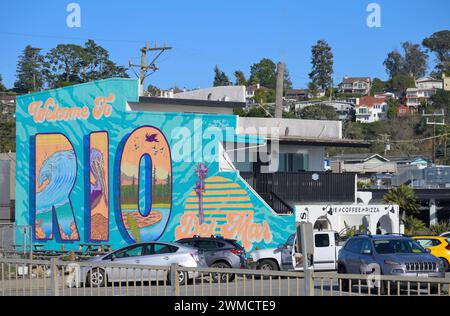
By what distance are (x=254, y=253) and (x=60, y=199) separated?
13019 millimetres

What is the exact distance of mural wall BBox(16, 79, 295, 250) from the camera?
34.4 metres

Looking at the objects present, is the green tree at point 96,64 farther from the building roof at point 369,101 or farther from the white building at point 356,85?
the white building at point 356,85

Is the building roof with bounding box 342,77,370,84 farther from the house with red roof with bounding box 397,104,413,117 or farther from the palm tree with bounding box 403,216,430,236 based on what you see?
the palm tree with bounding box 403,216,430,236

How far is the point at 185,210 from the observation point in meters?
34.9

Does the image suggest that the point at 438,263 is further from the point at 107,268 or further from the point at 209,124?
the point at 209,124

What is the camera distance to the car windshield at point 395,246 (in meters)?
20.6

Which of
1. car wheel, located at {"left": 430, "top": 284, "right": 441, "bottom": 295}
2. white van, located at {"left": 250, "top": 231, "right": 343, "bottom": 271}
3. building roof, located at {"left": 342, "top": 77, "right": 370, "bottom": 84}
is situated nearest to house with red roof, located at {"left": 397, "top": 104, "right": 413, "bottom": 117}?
building roof, located at {"left": 342, "top": 77, "right": 370, "bottom": 84}

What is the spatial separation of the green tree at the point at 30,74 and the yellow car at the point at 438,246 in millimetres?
87321

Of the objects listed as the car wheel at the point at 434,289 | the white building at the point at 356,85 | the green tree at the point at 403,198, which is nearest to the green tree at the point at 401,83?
the white building at the point at 356,85

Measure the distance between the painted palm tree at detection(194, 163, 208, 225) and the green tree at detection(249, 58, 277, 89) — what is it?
134 m

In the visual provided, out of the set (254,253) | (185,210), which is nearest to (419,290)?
(254,253)

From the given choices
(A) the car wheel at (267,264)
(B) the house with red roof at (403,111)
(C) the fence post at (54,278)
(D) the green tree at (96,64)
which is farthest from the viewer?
(B) the house with red roof at (403,111)

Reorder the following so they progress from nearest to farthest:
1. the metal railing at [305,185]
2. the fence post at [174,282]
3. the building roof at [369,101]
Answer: the fence post at [174,282] → the metal railing at [305,185] → the building roof at [369,101]

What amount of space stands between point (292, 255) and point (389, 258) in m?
8.01
